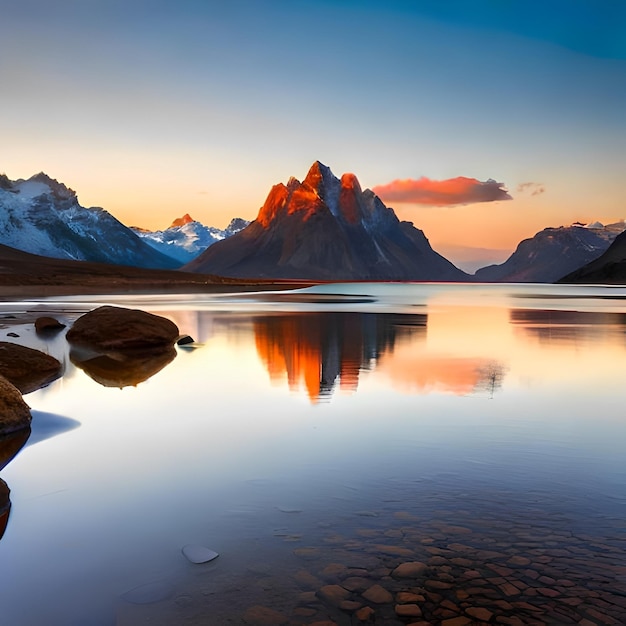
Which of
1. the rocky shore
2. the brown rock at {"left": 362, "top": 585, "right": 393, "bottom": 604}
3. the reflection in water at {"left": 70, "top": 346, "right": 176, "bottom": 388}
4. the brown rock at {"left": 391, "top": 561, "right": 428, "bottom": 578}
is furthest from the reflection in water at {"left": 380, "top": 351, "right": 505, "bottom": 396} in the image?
the brown rock at {"left": 362, "top": 585, "right": 393, "bottom": 604}

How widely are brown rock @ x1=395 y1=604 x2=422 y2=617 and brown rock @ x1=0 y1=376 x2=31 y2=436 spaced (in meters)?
8.62

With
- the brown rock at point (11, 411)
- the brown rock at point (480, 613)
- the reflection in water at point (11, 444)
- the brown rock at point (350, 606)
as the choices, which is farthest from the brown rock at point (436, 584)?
the brown rock at point (11, 411)

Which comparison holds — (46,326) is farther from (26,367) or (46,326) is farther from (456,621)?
(456,621)

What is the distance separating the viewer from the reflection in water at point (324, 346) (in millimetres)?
18750

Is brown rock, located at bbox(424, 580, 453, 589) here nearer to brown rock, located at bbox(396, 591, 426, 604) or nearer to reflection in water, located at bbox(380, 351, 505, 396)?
brown rock, located at bbox(396, 591, 426, 604)

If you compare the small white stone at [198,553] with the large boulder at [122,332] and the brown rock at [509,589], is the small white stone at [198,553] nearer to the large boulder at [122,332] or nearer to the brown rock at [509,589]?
the brown rock at [509,589]

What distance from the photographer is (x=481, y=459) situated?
33.2 feet

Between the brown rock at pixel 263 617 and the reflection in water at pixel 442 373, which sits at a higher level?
the brown rock at pixel 263 617

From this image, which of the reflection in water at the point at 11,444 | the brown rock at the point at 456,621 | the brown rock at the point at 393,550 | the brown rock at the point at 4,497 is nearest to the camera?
the brown rock at the point at 456,621

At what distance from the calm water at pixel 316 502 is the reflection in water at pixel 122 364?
93 cm

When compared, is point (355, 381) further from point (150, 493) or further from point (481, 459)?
point (150, 493)

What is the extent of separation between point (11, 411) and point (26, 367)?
6.91 metres

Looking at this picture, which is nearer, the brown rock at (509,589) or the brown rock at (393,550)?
the brown rock at (509,589)

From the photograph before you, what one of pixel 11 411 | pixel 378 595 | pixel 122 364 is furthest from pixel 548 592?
pixel 122 364
